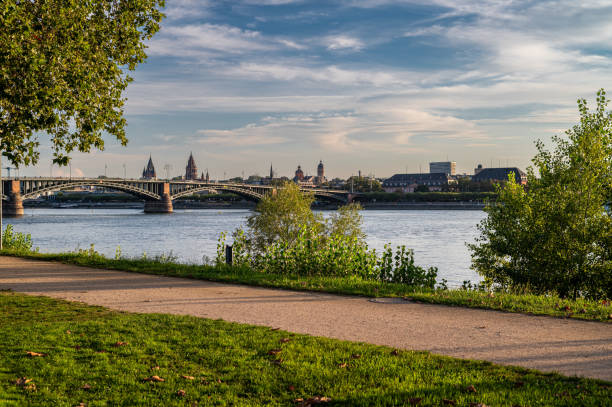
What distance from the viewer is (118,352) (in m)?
6.31

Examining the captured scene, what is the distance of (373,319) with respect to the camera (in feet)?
27.1

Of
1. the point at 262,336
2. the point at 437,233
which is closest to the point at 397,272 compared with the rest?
the point at 262,336

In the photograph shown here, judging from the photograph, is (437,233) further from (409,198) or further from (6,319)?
(409,198)

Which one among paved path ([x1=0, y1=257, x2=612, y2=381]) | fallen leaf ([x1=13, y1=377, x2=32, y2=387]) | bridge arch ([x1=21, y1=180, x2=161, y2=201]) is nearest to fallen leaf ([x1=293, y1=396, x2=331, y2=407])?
paved path ([x1=0, y1=257, x2=612, y2=381])

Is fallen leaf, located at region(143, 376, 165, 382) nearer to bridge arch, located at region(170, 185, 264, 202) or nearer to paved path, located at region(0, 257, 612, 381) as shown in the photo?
paved path, located at region(0, 257, 612, 381)

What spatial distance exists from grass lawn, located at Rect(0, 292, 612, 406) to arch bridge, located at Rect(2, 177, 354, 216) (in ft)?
162

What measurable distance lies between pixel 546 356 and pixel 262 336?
3478 millimetres

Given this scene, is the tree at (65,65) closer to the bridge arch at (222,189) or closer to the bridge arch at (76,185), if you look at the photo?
the bridge arch at (76,185)

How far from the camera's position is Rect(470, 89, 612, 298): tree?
604 inches

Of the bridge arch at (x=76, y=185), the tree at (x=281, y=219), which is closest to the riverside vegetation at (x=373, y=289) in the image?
the tree at (x=281, y=219)

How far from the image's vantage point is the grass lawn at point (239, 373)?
16.2 ft

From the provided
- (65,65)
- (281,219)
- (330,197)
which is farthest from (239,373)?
(330,197)

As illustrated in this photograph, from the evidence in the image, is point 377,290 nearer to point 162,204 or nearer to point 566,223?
point 566,223

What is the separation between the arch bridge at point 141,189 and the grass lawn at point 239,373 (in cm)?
4932
